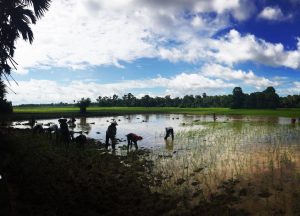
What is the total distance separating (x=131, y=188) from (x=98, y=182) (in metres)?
1.35

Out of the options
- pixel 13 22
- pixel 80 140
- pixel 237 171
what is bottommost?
pixel 237 171

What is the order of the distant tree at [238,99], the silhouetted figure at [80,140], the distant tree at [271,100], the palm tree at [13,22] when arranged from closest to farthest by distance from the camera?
1. the palm tree at [13,22]
2. the silhouetted figure at [80,140]
3. the distant tree at [271,100]
4. the distant tree at [238,99]

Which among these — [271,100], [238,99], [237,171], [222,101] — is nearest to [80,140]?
[237,171]

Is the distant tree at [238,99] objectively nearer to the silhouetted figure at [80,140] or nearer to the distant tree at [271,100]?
the distant tree at [271,100]

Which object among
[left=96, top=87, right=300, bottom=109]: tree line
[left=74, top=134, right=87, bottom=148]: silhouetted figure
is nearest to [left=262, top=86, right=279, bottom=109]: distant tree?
[left=96, top=87, right=300, bottom=109]: tree line

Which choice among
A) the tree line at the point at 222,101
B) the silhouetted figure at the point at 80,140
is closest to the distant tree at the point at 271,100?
the tree line at the point at 222,101

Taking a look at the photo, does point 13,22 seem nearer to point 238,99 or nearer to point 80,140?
point 80,140

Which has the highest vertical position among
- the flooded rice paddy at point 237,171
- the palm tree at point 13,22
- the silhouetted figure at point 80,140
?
the palm tree at point 13,22

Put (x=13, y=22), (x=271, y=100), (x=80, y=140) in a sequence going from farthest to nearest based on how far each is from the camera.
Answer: (x=271, y=100), (x=80, y=140), (x=13, y=22)

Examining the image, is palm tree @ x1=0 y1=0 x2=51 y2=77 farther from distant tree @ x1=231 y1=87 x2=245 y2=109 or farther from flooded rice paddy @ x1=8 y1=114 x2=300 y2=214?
distant tree @ x1=231 y1=87 x2=245 y2=109

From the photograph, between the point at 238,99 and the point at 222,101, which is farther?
the point at 222,101

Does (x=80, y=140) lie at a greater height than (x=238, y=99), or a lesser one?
lesser

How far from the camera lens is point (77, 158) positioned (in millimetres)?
17188

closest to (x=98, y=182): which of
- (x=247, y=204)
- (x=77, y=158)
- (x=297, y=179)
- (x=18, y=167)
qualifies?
(x=18, y=167)
